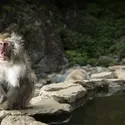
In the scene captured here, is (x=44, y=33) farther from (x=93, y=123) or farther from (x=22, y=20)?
(x=93, y=123)

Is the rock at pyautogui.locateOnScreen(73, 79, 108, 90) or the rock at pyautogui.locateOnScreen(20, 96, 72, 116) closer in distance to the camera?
the rock at pyautogui.locateOnScreen(20, 96, 72, 116)

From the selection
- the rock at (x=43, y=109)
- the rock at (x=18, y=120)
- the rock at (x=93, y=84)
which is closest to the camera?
the rock at (x=18, y=120)

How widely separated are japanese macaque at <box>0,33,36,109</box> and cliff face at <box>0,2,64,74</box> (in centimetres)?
557

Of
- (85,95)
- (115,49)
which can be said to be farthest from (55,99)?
(115,49)

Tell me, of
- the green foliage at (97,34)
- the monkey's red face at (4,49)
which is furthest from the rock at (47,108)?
the green foliage at (97,34)

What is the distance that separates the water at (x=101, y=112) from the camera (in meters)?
5.39

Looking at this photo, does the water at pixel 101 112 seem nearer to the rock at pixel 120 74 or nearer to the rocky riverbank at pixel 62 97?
the rocky riverbank at pixel 62 97

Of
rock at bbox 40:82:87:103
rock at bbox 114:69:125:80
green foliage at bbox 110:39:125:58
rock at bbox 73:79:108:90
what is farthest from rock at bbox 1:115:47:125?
green foliage at bbox 110:39:125:58

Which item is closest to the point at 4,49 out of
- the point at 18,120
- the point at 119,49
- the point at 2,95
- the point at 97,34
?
the point at 2,95

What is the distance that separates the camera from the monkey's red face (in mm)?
5188

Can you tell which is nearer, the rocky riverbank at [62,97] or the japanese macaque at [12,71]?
the rocky riverbank at [62,97]

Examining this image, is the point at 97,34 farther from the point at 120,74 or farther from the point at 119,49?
the point at 120,74

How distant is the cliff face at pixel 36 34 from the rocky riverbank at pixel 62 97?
2.83 meters

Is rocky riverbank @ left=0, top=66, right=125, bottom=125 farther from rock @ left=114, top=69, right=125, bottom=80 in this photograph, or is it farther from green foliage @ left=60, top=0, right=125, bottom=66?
green foliage @ left=60, top=0, right=125, bottom=66
